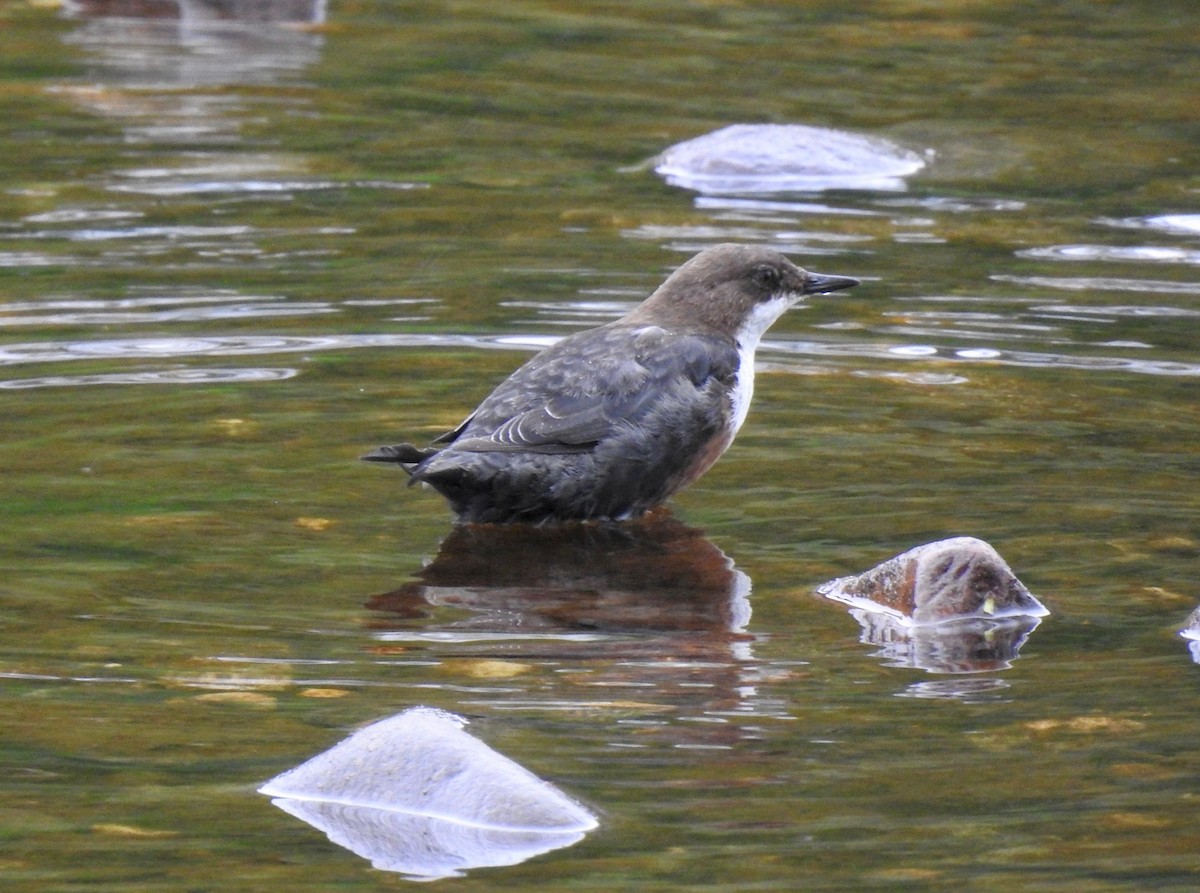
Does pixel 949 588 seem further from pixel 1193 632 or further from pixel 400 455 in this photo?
pixel 400 455

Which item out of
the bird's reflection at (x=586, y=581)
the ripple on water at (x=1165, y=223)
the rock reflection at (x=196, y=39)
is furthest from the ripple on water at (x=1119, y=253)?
the rock reflection at (x=196, y=39)

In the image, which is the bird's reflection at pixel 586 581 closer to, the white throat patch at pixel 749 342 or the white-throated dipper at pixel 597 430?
the white-throated dipper at pixel 597 430

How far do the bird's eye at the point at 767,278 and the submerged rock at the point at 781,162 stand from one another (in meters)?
3.28

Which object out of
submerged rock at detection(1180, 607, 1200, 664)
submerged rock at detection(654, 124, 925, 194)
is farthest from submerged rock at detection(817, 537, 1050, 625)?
submerged rock at detection(654, 124, 925, 194)

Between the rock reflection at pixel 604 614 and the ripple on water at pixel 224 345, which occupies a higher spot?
the ripple on water at pixel 224 345

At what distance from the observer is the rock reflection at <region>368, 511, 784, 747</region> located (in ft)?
16.1

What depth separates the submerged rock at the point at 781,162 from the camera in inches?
414

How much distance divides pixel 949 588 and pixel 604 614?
928 mm

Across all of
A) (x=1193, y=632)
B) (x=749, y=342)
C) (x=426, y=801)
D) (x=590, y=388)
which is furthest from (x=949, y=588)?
(x=426, y=801)

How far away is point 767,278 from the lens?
7133 millimetres

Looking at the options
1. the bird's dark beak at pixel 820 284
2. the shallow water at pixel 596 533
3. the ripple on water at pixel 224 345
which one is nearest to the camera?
the shallow water at pixel 596 533

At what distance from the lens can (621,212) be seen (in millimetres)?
9914

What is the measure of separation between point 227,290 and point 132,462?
80.5 inches

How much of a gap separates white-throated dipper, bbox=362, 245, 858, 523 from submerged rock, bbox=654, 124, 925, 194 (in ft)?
12.5
